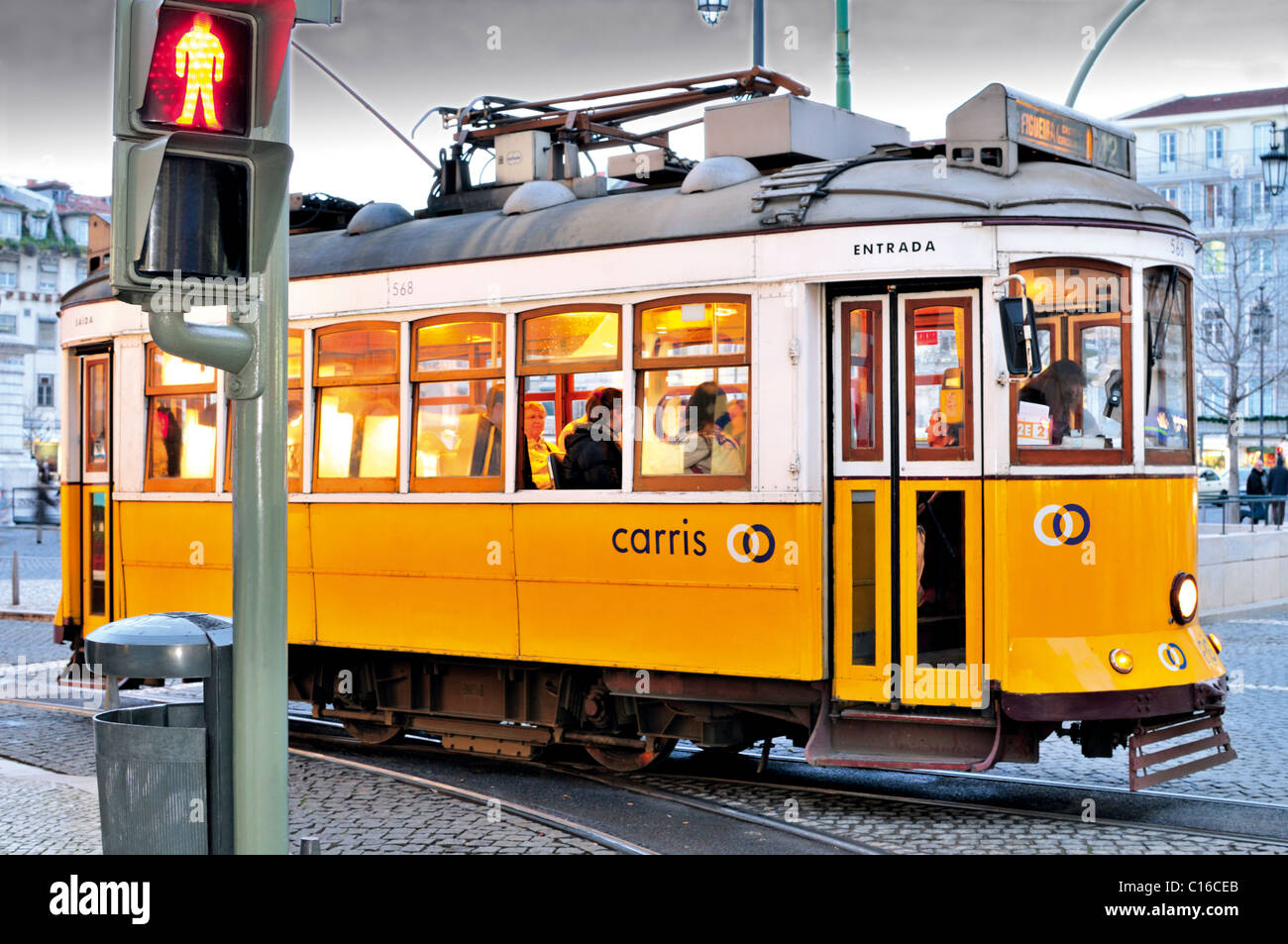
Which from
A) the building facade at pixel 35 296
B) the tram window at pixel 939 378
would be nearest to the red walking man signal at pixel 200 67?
the tram window at pixel 939 378

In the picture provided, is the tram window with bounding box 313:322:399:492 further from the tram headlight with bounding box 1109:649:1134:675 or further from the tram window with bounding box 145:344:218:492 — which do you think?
the tram headlight with bounding box 1109:649:1134:675

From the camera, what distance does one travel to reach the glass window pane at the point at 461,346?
9.04 meters

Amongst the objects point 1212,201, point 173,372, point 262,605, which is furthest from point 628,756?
point 1212,201

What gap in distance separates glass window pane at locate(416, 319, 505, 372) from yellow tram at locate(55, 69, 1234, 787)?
3 cm

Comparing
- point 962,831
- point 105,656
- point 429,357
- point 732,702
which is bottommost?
point 962,831

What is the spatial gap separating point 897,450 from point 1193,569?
180 centimetres

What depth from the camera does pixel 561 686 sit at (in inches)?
354

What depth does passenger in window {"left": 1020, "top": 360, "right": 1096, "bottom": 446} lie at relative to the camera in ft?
25.8

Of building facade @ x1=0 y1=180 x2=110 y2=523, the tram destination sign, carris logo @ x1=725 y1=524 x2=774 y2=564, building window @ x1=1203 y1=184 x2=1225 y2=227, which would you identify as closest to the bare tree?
the tram destination sign

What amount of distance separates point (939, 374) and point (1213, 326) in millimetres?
33195

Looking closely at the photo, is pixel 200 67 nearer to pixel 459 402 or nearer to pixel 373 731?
pixel 459 402

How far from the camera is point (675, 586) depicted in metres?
8.27
